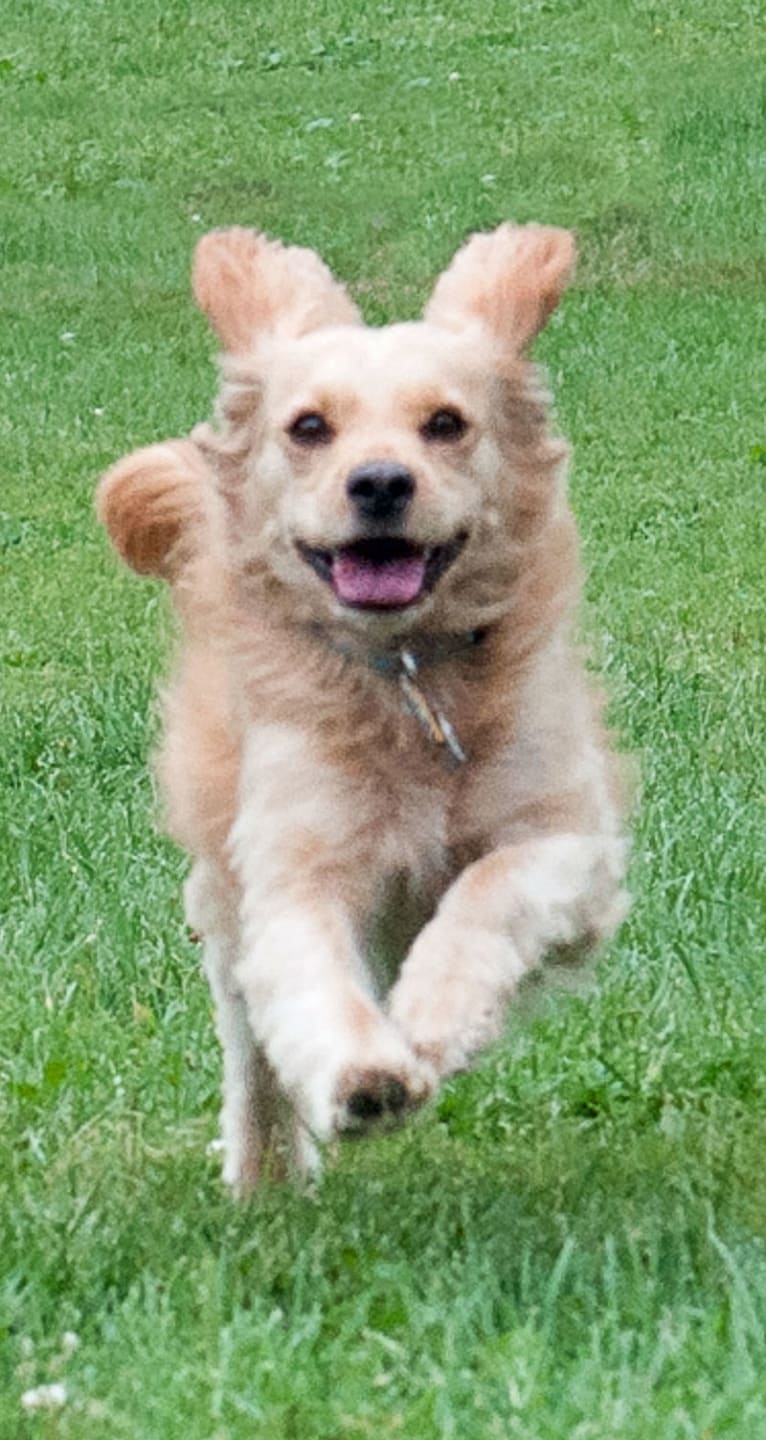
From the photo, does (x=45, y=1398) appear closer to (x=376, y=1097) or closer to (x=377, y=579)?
(x=376, y=1097)

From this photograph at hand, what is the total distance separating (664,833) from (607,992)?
38.9 inches

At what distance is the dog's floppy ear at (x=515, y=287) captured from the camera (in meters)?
4.46

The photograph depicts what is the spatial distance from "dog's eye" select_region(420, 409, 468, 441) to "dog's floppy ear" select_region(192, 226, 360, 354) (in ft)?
1.28

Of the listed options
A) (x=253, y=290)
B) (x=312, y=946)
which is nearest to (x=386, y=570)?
(x=312, y=946)

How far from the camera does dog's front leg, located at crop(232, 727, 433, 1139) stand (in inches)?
140

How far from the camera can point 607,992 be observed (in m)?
5.14

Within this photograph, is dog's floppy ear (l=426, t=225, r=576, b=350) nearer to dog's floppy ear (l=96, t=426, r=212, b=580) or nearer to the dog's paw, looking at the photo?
dog's floppy ear (l=96, t=426, r=212, b=580)

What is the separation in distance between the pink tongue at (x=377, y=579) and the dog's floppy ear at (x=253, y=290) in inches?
21.6

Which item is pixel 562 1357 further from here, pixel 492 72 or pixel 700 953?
pixel 492 72

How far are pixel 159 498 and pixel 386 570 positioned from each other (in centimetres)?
93

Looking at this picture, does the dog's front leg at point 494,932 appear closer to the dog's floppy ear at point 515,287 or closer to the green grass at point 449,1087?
the green grass at point 449,1087

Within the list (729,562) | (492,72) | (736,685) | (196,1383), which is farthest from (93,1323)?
(492,72)

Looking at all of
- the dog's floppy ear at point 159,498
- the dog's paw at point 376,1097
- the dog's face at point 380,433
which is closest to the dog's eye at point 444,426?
the dog's face at point 380,433

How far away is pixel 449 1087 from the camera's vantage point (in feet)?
15.4
